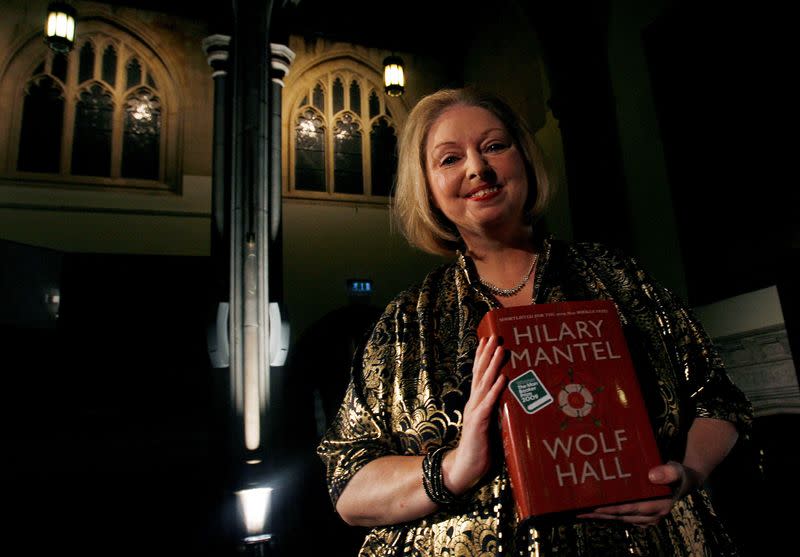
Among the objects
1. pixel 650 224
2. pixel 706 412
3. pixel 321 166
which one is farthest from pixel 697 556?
pixel 321 166

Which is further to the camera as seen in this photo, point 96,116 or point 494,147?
point 96,116

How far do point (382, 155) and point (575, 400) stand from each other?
7504 millimetres

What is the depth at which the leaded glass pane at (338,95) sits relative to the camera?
7797 millimetres

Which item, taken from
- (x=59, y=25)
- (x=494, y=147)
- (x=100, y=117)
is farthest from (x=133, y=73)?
(x=494, y=147)

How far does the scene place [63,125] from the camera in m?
Answer: 6.54

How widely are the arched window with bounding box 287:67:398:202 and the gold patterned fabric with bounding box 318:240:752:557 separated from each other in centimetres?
652

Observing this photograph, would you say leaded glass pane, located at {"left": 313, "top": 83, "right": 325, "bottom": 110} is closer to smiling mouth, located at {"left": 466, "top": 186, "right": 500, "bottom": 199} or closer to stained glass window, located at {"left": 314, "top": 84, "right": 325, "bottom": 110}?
stained glass window, located at {"left": 314, "top": 84, "right": 325, "bottom": 110}

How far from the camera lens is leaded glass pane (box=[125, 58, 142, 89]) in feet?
22.8

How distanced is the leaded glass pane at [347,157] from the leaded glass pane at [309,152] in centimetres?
19

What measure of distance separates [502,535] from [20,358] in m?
5.83

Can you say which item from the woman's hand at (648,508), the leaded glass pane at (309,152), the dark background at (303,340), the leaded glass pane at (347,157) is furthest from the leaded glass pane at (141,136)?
the woman's hand at (648,508)

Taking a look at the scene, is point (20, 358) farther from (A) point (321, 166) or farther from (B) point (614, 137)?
(B) point (614, 137)

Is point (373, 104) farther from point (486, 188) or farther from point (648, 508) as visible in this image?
point (648, 508)

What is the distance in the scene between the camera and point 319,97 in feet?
25.4
